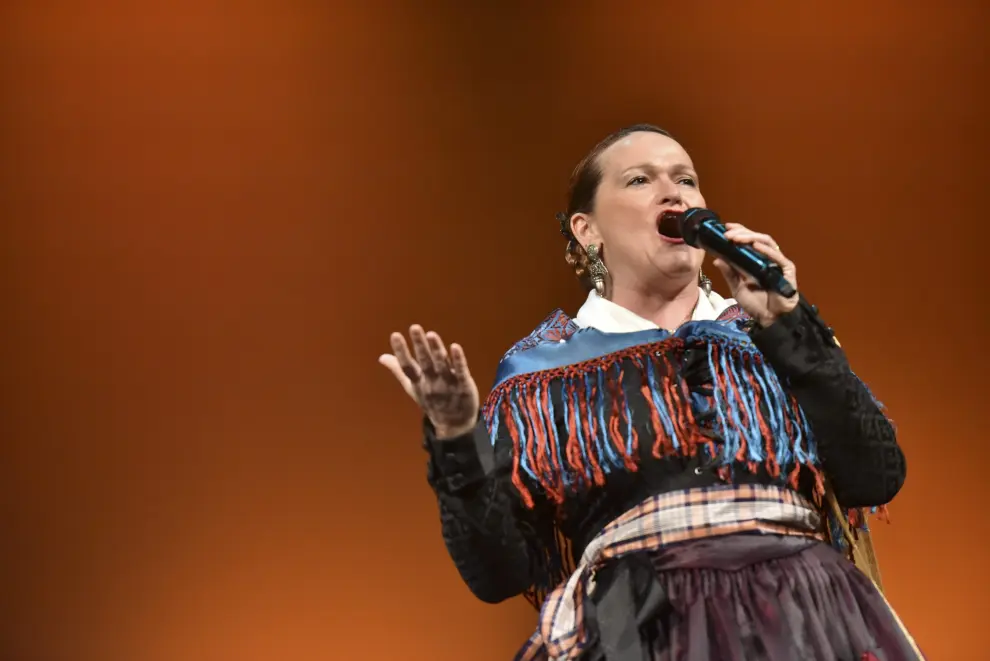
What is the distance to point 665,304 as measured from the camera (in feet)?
4.46

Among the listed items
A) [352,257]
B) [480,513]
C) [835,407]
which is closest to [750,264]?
[835,407]

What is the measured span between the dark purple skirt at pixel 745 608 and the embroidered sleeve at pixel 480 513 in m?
0.12

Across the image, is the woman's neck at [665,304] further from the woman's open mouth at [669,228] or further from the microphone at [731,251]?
the microphone at [731,251]

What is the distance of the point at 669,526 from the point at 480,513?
220 millimetres

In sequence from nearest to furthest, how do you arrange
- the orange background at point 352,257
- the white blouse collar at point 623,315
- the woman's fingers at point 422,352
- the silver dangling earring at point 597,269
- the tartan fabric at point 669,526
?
1. the woman's fingers at point 422,352
2. the tartan fabric at point 669,526
3. the white blouse collar at point 623,315
4. the silver dangling earring at point 597,269
5. the orange background at point 352,257

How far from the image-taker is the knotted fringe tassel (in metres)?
1.14

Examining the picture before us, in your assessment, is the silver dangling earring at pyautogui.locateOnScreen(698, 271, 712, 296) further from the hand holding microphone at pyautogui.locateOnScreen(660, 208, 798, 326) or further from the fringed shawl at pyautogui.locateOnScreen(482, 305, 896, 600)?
the hand holding microphone at pyautogui.locateOnScreen(660, 208, 798, 326)

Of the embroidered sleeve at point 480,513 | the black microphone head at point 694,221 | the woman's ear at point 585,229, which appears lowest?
the embroidered sleeve at point 480,513

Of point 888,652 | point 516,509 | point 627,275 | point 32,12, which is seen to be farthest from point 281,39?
point 888,652

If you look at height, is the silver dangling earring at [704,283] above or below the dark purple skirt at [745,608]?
above

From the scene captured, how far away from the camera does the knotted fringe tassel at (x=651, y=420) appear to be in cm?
114

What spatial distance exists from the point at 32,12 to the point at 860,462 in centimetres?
168

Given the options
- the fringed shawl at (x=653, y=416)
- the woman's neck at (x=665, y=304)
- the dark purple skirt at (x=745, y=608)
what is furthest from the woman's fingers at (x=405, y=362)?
A: the woman's neck at (x=665, y=304)

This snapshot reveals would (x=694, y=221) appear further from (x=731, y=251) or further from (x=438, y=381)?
(x=438, y=381)
